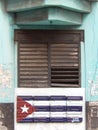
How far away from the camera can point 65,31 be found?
34.2 feet

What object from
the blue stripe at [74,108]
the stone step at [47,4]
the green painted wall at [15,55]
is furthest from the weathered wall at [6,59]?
the blue stripe at [74,108]

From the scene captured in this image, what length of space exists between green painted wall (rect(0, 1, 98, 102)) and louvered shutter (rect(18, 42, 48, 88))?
0.56 ft

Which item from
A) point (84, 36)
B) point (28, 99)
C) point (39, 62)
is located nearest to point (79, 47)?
point (84, 36)

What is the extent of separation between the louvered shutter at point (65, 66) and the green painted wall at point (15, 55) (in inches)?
7.0

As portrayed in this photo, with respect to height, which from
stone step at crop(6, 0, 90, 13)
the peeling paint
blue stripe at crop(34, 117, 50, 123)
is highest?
stone step at crop(6, 0, 90, 13)

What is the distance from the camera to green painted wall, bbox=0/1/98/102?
1020 cm

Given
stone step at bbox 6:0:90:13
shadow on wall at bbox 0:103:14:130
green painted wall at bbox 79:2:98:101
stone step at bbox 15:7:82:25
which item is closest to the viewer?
stone step at bbox 6:0:90:13

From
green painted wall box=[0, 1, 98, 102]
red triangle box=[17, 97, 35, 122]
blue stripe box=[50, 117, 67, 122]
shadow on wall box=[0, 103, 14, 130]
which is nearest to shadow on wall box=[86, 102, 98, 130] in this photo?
green painted wall box=[0, 1, 98, 102]

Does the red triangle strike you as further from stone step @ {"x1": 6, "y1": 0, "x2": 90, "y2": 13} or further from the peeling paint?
stone step @ {"x1": 6, "y1": 0, "x2": 90, "y2": 13}

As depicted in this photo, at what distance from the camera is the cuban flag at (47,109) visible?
10250 millimetres

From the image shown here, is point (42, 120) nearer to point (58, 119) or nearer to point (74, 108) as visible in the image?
point (58, 119)

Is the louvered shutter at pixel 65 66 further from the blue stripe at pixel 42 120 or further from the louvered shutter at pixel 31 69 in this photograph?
the blue stripe at pixel 42 120

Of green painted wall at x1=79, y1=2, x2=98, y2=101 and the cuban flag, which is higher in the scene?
green painted wall at x1=79, y1=2, x2=98, y2=101

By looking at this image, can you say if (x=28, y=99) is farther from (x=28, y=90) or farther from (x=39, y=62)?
(x=39, y=62)
